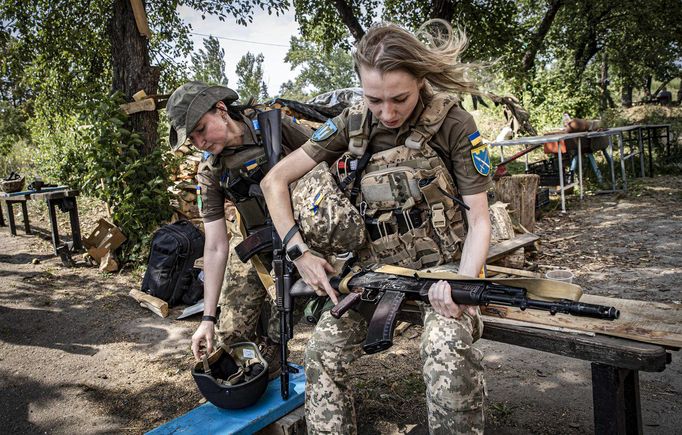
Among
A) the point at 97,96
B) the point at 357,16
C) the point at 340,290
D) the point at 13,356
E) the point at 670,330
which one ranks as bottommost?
the point at 13,356


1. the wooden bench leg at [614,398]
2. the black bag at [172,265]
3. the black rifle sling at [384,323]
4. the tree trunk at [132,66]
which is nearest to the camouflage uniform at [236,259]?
the black rifle sling at [384,323]

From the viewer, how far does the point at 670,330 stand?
6.72 feet

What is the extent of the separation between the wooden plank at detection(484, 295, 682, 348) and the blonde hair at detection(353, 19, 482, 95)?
1156mm

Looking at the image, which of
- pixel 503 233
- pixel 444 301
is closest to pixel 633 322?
pixel 444 301

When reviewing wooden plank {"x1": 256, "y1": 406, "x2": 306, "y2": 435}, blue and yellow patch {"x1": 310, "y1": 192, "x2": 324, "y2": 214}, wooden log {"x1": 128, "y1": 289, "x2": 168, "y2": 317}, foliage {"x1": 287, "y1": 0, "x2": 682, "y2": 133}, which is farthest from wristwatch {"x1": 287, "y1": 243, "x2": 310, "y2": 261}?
foliage {"x1": 287, "y1": 0, "x2": 682, "y2": 133}

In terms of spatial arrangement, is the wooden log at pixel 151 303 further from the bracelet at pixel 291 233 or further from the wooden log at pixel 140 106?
the bracelet at pixel 291 233

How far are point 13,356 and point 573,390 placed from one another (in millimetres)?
4803

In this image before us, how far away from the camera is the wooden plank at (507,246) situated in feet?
17.3

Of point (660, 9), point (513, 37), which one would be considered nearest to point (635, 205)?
point (513, 37)

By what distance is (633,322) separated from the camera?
2.19 metres

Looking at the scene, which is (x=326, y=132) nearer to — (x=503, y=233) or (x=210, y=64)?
(x=503, y=233)

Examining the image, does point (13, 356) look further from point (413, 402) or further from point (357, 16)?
point (357, 16)

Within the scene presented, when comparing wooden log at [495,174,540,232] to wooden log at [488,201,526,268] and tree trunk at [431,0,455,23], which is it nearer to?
wooden log at [488,201,526,268]

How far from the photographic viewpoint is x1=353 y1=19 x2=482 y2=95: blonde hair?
7.21 ft
